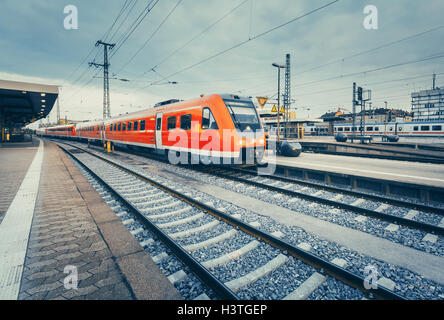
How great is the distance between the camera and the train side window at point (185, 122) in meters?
9.70

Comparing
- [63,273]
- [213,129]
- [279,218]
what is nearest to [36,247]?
[63,273]

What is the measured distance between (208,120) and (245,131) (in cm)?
146

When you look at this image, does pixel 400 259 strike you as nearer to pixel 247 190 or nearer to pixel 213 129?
pixel 247 190

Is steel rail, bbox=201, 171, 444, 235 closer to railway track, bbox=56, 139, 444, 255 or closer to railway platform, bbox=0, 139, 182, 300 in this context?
railway track, bbox=56, 139, 444, 255

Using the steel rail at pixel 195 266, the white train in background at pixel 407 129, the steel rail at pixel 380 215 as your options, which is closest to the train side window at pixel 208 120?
the steel rail at pixel 380 215

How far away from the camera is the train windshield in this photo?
852 centimetres

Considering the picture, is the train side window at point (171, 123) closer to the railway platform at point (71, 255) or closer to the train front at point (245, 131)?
the train front at point (245, 131)

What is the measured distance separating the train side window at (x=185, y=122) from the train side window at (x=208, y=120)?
1.04 m

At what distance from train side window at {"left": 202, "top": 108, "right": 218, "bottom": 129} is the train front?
67 cm

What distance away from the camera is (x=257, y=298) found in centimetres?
251

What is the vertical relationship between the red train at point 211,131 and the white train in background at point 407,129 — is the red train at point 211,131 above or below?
below

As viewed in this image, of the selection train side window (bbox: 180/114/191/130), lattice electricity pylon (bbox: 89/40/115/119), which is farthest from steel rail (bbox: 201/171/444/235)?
lattice electricity pylon (bbox: 89/40/115/119)

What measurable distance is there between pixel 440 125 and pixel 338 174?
31.1 meters

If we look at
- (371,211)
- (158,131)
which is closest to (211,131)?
(158,131)
